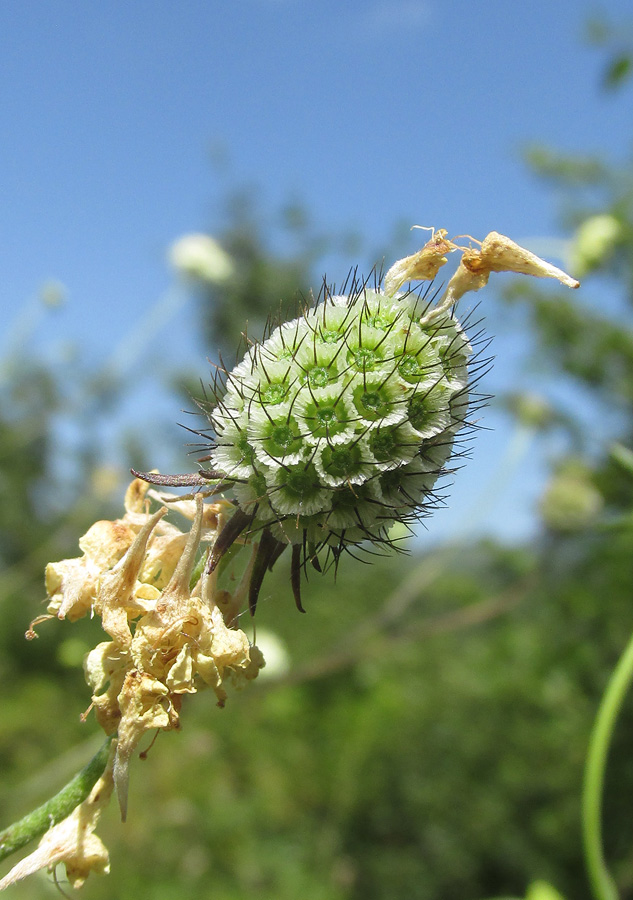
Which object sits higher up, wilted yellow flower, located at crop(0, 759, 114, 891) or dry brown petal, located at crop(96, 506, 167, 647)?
dry brown petal, located at crop(96, 506, 167, 647)

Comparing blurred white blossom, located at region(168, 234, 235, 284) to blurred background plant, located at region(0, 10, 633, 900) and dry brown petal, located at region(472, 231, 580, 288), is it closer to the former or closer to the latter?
blurred background plant, located at region(0, 10, 633, 900)

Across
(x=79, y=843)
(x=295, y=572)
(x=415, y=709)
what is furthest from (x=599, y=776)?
(x=415, y=709)

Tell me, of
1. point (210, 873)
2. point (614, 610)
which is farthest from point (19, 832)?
point (210, 873)

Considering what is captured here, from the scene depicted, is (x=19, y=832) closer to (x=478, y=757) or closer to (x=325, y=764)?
(x=478, y=757)

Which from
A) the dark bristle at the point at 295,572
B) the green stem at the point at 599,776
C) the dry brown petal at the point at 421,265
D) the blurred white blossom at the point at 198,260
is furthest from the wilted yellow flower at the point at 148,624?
the blurred white blossom at the point at 198,260

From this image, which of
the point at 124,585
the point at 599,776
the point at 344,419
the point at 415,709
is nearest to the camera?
the point at 344,419

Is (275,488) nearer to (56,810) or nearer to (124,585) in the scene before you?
(124,585)

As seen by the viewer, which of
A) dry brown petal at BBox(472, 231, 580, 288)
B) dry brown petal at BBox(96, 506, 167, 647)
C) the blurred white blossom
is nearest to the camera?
dry brown petal at BBox(96, 506, 167, 647)

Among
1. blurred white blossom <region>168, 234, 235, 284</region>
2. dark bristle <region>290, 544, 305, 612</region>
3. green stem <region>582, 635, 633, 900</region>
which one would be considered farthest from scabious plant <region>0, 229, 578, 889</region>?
blurred white blossom <region>168, 234, 235, 284</region>

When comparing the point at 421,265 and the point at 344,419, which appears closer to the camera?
the point at 344,419
